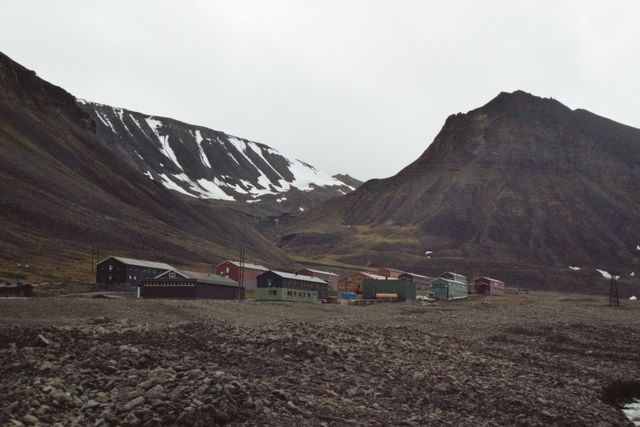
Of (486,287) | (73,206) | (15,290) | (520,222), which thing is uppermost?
(520,222)

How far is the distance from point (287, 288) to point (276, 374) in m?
55.3

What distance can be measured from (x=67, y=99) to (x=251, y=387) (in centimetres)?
17594

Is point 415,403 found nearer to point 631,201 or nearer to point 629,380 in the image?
point 629,380

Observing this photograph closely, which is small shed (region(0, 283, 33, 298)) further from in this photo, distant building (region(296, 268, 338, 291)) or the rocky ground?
distant building (region(296, 268, 338, 291))

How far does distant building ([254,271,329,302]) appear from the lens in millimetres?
72625

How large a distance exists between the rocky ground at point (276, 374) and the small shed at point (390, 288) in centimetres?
5161

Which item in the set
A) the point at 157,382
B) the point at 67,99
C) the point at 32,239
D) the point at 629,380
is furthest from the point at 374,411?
the point at 67,99

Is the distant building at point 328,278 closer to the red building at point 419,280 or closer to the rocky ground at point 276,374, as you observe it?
the red building at point 419,280

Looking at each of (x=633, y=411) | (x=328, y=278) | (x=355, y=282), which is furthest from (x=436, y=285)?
(x=633, y=411)

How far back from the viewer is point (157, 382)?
15930 mm

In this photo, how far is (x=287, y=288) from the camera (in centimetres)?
7562

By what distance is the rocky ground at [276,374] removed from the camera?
14578 mm

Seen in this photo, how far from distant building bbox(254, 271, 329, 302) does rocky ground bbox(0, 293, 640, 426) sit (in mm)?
33698

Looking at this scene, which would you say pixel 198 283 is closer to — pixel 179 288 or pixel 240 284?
pixel 179 288
